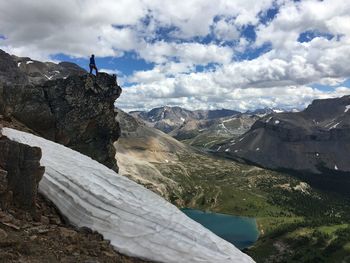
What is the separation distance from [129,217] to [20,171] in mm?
5606

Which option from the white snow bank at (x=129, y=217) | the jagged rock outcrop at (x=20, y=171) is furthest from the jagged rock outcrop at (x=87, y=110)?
the jagged rock outcrop at (x=20, y=171)

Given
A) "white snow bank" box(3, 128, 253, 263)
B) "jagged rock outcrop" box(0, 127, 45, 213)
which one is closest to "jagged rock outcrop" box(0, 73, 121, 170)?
"white snow bank" box(3, 128, 253, 263)

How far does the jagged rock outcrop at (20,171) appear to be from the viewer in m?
20.4

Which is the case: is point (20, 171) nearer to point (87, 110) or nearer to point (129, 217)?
point (129, 217)

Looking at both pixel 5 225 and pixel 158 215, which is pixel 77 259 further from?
pixel 158 215

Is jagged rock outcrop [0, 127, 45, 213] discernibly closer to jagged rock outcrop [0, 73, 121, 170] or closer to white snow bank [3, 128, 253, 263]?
white snow bank [3, 128, 253, 263]

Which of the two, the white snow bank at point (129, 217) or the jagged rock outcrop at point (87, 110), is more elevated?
the jagged rock outcrop at point (87, 110)

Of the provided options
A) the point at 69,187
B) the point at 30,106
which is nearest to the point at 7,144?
the point at 69,187

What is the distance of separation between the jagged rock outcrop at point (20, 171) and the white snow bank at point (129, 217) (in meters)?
1.46

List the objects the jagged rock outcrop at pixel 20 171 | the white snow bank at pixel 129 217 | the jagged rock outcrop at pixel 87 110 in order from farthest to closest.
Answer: the jagged rock outcrop at pixel 87 110, the jagged rock outcrop at pixel 20 171, the white snow bank at pixel 129 217

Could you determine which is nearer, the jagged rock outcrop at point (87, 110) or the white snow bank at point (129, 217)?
the white snow bank at point (129, 217)

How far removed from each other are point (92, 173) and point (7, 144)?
19.4 ft

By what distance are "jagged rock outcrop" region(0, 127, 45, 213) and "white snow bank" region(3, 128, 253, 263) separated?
146 cm

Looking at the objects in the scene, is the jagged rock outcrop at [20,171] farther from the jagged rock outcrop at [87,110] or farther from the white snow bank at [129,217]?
the jagged rock outcrop at [87,110]
